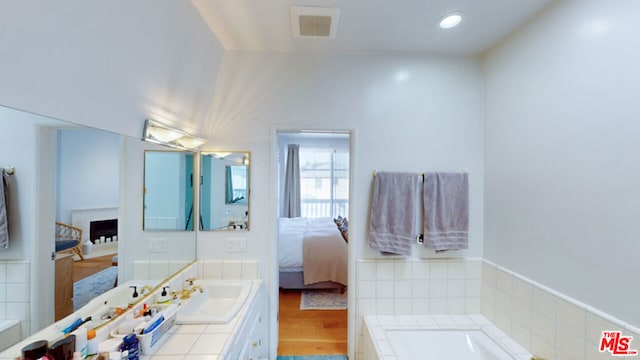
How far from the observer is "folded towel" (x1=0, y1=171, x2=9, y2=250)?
2.53 feet

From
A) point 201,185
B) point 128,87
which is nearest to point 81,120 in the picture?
point 128,87

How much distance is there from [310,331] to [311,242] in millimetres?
1041

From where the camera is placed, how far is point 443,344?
1.80 meters

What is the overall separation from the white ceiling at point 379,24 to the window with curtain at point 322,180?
4.24 metres

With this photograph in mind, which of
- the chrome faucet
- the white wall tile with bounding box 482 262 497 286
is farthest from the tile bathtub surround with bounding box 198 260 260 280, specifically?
the white wall tile with bounding box 482 262 497 286

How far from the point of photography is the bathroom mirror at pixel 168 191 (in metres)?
1.49

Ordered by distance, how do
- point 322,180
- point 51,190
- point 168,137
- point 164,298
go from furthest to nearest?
point 322,180 < point 168,137 < point 164,298 < point 51,190

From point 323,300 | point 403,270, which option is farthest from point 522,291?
point 323,300

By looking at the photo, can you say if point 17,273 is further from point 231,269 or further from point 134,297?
point 231,269

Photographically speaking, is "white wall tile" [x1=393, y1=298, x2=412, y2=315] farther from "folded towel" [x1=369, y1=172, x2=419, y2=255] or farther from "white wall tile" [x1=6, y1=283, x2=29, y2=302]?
"white wall tile" [x1=6, y1=283, x2=29, y2=302]

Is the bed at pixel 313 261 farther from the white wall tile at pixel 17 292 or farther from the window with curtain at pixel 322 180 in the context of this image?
the window with curtain at pixel 322 180

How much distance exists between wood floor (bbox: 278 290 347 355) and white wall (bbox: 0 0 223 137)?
211 cm

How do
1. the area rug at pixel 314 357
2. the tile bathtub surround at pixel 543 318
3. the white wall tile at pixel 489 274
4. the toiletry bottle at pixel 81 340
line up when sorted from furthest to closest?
the area rug at pixel 314 357, the white wall tile at pixel 489 274, the tile bathtub surround at pixel 543 318, the toiletry bottle at pixel 81 340

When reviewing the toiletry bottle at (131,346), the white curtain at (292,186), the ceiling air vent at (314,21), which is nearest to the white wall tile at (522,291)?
the ceiling air vent at (314,21)
